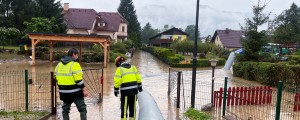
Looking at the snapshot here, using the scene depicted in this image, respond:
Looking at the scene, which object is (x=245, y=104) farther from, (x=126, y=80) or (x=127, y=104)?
(x=126, y=80)

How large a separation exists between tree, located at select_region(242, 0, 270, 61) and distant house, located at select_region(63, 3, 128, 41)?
30363mm

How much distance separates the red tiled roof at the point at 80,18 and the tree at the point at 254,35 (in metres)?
30.5

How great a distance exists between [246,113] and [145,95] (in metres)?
3.93

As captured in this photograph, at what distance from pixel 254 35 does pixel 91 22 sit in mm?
32151

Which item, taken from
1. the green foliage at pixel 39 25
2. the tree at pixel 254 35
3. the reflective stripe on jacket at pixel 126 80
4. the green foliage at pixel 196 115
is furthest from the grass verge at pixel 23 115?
the green foliage at pixel 39 25

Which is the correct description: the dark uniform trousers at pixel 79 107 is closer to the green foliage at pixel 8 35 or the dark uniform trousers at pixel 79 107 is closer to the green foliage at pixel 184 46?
the green foliage at pixel 8 35

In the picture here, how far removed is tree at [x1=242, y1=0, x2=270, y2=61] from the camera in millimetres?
21758

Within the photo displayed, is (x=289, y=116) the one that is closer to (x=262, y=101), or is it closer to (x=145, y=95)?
(x=262, y=101)

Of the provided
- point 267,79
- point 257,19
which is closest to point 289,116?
point 267,79

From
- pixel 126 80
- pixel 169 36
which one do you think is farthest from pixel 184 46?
pixel 126 80

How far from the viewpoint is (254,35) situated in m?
21.8

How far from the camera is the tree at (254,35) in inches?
857

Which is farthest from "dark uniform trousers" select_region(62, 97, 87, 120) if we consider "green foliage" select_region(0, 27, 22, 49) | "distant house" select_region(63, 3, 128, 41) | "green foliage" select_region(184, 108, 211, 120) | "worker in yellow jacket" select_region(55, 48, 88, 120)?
"distant house" select_region(63, 3, 128, 41)

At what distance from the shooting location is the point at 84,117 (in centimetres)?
620
